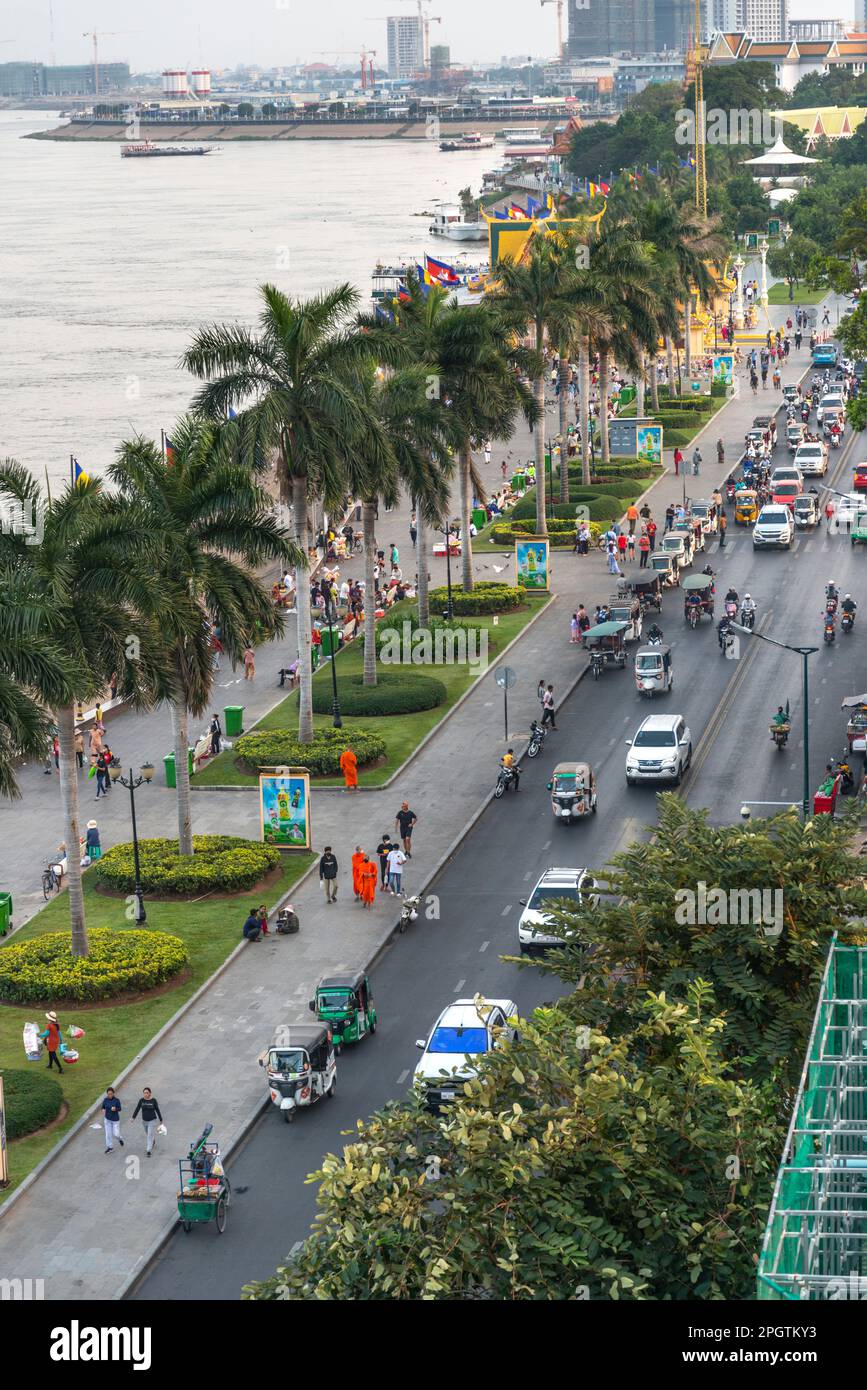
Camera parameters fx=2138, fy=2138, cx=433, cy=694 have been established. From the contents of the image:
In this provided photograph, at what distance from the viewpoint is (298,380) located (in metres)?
Answer: 54.5

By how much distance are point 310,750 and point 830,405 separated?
6046 centimetres

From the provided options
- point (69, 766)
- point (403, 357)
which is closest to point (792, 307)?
point (403, 357)

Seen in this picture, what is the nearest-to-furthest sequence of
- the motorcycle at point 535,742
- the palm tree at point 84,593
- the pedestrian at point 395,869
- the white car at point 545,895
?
the palm tree at point 84,593, the white car at point 545,895, the pedestrian at point 395,869, the motorcycle at point 535,742

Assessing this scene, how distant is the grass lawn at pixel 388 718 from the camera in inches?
2211

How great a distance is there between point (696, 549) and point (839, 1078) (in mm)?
60019

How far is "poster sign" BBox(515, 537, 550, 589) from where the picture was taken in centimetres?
7544

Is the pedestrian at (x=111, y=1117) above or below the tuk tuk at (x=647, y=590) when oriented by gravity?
below

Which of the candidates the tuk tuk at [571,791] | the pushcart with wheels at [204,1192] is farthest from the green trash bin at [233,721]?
the pushcart with wheels at [204,1192]

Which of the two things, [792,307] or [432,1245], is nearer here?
[432,1245]

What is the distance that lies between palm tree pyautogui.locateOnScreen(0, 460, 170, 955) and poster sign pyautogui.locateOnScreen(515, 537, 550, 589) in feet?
112

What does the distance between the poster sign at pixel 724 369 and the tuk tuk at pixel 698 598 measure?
50433mm

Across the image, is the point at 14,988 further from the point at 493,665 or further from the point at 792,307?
the point at 792,307

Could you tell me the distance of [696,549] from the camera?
8150 cm

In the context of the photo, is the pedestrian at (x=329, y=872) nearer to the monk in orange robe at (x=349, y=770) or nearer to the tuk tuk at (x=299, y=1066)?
the monk in orange robe at (x=349, y=770)
